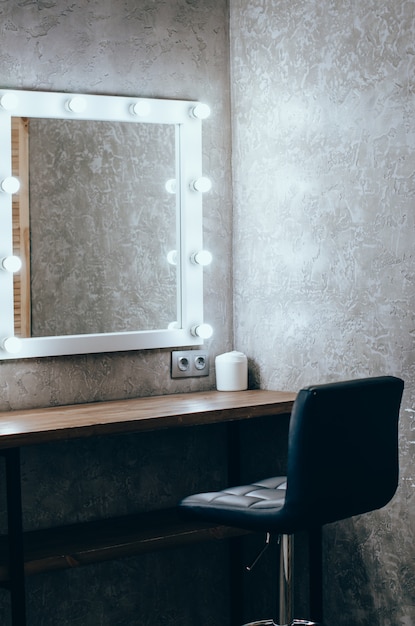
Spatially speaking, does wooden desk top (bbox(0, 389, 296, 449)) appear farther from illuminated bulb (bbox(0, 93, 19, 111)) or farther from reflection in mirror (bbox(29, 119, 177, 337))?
illuminated bulb (bbox(0, 93, 19, 111))

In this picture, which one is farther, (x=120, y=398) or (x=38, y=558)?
(x=120, y=398)

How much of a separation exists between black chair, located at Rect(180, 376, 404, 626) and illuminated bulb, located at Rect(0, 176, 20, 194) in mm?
1152

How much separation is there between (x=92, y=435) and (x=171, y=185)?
110 centimetres

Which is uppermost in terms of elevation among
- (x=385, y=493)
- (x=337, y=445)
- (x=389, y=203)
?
(x=389, y=203)

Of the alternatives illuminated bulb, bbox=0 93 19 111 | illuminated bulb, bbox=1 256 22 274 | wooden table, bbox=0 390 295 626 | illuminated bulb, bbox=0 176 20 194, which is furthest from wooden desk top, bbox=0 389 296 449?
illuminated bulb, bbox=0 93 19 111

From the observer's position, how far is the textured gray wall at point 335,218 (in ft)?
9.12

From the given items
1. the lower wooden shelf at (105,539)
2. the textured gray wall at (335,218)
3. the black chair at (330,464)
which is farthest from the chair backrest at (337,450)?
the lower wooden shelf at (105,539)

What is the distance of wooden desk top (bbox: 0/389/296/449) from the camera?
Answer: 2561 millimetres

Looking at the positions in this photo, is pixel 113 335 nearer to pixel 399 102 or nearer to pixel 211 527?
pixel 211 527

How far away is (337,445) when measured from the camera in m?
2.33

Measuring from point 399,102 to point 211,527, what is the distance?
1.45 m

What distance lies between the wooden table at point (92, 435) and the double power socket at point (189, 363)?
10 centimetres

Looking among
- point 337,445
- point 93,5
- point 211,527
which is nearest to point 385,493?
point 337,445

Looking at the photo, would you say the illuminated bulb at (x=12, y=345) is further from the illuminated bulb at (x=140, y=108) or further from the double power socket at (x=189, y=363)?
the illuminated bulb at (x=140, y=108)
